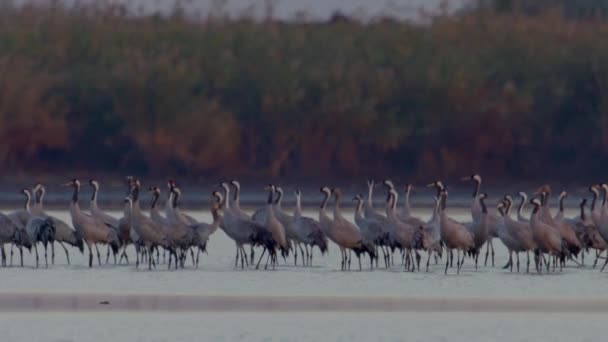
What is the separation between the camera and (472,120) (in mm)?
Result: 36219

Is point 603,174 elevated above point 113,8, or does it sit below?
below

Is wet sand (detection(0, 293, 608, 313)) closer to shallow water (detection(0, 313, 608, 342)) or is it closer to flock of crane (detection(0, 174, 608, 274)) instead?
shallow water (detection(0, 313, 608, 342))

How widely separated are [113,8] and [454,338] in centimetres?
2464

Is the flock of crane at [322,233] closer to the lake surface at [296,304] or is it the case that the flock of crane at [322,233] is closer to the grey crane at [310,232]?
the grey crane at [310,232]

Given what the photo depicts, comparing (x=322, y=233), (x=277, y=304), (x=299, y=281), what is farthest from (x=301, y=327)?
(x=322, y=233)

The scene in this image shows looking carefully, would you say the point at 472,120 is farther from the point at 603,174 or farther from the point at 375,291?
the point at 375,291

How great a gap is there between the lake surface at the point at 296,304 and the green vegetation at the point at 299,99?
594 inches

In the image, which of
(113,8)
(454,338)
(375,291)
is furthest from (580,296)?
(113,8)

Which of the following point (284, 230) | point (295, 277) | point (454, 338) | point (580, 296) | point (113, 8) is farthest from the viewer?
point (113, 8)

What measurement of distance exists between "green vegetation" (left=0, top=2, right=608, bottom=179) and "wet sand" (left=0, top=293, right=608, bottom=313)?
17904mm

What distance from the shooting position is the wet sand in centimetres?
1612

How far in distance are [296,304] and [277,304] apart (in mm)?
146

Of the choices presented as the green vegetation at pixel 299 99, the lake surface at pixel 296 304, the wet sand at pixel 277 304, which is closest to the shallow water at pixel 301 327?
the lake surface at pixel 296 304

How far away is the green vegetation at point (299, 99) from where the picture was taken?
3512 cm
